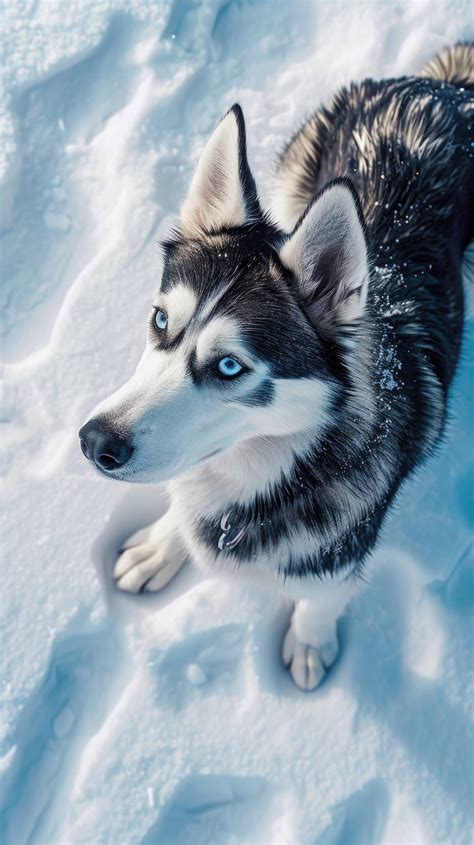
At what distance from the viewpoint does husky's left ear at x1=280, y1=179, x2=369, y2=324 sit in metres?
1.54

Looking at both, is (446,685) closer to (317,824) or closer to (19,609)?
(317,824)

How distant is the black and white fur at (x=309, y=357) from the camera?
1.71 metres

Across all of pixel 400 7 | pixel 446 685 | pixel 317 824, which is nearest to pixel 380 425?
pixel 446 685

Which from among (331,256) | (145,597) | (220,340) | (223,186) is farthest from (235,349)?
(145,597)

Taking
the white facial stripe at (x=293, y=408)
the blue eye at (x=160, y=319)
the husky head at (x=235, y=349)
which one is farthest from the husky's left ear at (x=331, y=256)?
the blue eye at (x=160, y=319)

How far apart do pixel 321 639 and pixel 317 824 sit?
0.65 metres

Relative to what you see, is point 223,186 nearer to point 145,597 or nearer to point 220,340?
point 220,340

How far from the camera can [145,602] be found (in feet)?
9.11

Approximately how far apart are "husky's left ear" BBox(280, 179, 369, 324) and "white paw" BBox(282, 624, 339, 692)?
1.46 metres

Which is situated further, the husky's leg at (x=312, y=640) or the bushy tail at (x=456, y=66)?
the bushy tail at (x=456, y=66)

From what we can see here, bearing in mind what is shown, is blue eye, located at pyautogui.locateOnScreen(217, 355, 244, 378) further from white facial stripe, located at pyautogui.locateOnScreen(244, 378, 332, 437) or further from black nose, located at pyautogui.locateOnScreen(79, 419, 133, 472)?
black nose, located at pyautogui.locateOnScreen(79, 419, 133, 472)

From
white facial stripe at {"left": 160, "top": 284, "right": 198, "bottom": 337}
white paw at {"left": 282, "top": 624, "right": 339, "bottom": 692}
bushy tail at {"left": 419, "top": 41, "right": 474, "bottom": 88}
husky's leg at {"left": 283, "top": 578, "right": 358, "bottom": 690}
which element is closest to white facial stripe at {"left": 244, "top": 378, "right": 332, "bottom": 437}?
white facial stripe at {"left": 160, "top": 284, "right": 198, "bottom": 337}

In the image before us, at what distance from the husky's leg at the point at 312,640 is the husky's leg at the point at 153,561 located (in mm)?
541

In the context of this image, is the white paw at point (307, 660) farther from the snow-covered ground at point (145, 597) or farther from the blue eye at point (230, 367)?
the blue eye at point (230, 367)
